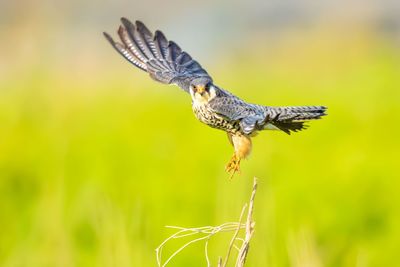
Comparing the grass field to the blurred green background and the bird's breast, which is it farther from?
the bird's breast

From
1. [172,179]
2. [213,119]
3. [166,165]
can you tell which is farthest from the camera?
[166,165]

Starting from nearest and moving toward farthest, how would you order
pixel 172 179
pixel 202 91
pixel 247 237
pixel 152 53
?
1. pixel 247 237
2. pixel 202 91
3. pixel 152 53
4. pixel 172 179

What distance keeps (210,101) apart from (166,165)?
132 inches

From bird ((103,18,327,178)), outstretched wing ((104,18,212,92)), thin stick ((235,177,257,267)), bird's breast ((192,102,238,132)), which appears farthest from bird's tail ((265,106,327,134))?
outstretched wing ((104,18,212,92))

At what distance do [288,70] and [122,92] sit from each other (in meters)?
2.79

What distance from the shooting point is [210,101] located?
3699mm

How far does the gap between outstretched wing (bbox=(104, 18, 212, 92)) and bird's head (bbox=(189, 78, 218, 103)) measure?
421mm

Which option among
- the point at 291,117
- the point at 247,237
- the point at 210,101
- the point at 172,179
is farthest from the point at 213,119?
the point at 172,179

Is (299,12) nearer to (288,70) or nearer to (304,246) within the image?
(288,70)

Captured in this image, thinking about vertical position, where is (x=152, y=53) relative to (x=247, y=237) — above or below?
above

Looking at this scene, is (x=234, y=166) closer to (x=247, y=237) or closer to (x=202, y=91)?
(x=202, y=91)

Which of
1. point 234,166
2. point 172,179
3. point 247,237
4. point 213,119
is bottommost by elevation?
point 247,237

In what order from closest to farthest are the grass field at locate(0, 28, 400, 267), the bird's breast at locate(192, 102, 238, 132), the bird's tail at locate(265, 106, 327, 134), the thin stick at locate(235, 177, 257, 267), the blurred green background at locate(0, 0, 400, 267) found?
1. the thin stick at locate(235, 177, 257, 267)
2. the bird's tail at locate(265, 106, 327, 134)
3. the bird's breast at locate(192, 102, 238, 132)
4. the grass field at locate(0, 28, 400, 267)
5. the blurred green background at locate(0, 0, 400, 267)

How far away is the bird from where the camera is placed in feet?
11.5
